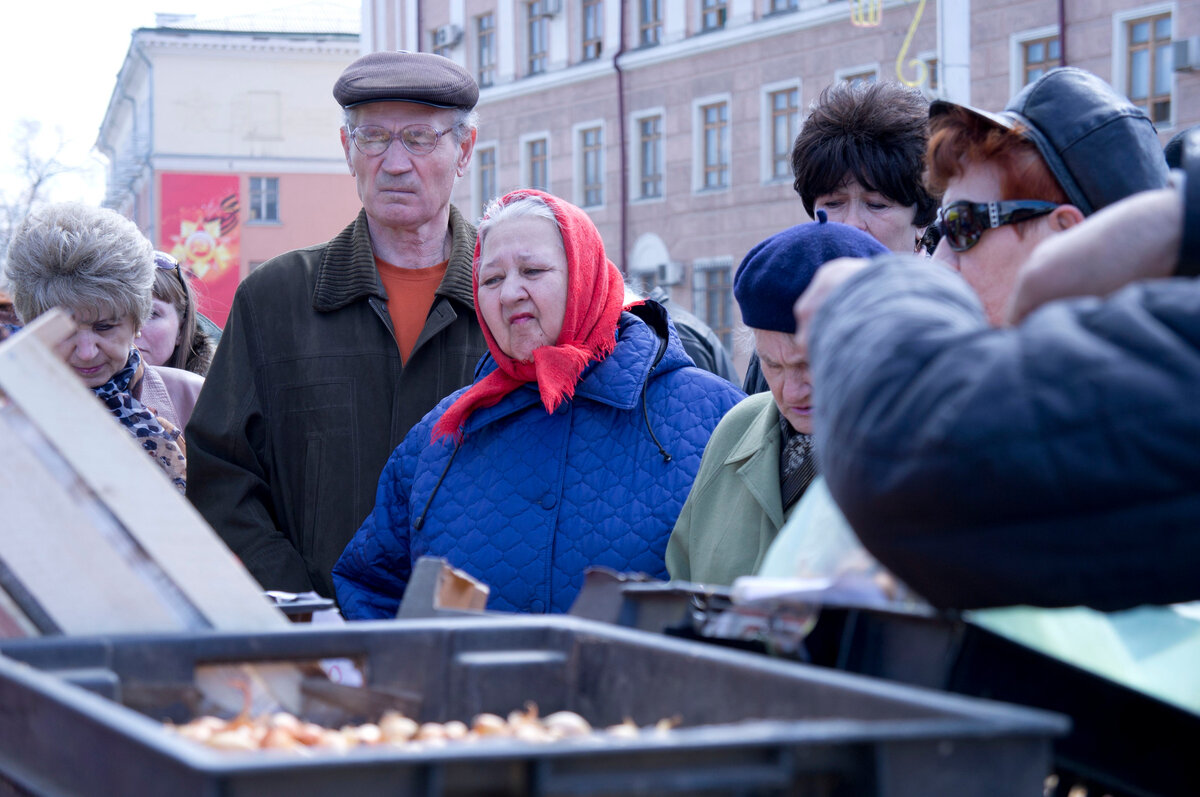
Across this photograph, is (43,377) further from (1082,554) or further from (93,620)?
(1082,554)

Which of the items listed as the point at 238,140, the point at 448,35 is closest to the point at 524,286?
the point at 448,35

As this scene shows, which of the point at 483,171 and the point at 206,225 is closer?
the point at 483,171

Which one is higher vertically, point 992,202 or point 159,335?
point 992,202

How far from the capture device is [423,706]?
148 cm

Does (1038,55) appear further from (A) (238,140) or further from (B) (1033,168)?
(A) (238,140)

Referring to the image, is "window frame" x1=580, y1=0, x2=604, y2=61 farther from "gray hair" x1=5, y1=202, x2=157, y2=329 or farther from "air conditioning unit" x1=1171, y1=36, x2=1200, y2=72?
"gray hair" x1=5, y1=202, x2=157, y2=329

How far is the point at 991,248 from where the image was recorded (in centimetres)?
201

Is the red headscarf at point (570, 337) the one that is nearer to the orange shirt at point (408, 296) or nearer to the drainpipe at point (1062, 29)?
the orange shirt at point (408, 296)

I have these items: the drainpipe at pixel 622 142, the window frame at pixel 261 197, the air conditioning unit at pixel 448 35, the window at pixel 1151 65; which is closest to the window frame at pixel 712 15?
the drainpipe at pixel 622 142

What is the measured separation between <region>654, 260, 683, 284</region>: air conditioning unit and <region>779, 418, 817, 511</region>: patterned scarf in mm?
20170

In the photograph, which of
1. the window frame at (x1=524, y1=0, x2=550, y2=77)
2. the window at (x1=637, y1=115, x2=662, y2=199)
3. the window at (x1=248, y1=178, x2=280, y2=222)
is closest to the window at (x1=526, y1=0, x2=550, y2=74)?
the window frame at (x1=524, y1=0, x2=550, y2=77)

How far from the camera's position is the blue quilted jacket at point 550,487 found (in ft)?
9.45

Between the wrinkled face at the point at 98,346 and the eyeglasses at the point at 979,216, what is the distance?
2677 millimetres

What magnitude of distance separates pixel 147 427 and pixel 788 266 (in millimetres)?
2055
